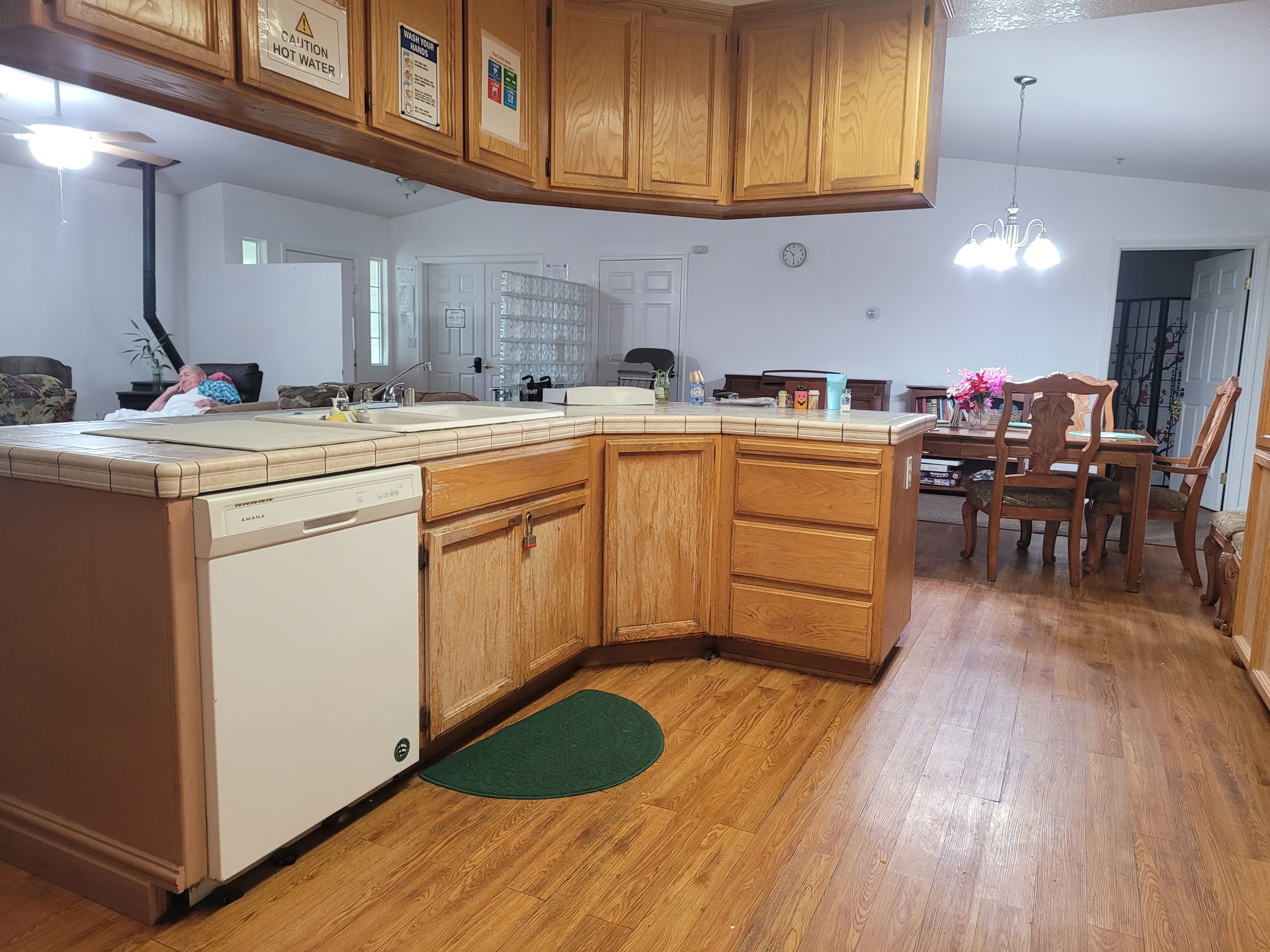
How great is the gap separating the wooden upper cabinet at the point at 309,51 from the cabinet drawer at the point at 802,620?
1921 mm

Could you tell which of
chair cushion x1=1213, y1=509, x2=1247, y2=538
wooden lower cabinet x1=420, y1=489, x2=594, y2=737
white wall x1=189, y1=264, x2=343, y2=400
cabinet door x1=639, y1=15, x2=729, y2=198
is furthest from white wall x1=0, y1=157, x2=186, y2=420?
chair cushion x1=1213, y1=509, x2=1247, y2=538

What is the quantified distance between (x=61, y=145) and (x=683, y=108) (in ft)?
14.8

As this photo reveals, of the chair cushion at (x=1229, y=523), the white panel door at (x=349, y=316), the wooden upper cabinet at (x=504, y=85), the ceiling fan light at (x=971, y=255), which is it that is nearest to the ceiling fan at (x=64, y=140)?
the white panel door at (x=349, y=316)

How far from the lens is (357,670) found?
1751 millimetres

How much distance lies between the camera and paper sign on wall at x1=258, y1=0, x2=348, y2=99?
6.20ft

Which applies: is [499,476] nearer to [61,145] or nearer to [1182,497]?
[1182,497]

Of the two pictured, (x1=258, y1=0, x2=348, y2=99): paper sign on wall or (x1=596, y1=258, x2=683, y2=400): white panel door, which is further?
(x1=596, y1=258, x2=683, y2=400): white panel door

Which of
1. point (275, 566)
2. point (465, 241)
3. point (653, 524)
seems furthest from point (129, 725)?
point (465, 241)

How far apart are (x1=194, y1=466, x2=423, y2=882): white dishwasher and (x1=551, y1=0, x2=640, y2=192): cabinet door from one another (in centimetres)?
163

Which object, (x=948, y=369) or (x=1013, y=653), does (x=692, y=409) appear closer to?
(x=1013, y=653)

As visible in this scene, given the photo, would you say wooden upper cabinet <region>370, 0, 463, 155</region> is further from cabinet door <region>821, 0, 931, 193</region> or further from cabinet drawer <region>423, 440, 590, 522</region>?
cabinet door <region>821, 0, 931, 193</region>

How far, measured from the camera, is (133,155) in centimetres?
605

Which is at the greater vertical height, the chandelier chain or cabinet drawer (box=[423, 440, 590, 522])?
the chandelier chain

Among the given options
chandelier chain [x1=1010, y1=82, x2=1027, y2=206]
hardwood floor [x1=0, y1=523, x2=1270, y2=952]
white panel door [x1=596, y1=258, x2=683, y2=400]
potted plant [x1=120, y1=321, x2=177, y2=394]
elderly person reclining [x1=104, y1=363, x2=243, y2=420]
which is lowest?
hardwood floor [x1=0, y1=523, x2=1270, y2=952]
